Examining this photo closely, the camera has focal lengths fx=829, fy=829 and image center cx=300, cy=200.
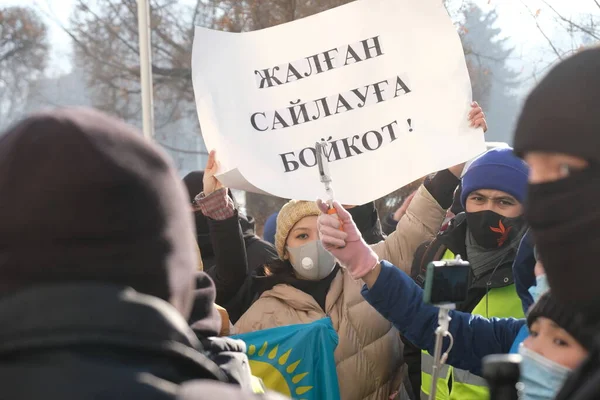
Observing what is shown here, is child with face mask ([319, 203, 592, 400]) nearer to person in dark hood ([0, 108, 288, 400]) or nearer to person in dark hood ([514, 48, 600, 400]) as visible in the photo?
person in dark hood ([514, 48, 600, 400])

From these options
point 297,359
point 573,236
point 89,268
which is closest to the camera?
point 89,268

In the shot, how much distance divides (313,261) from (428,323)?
105 cm

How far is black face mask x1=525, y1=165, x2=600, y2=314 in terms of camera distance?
1552 mm

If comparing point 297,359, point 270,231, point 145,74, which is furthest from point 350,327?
point 145,74

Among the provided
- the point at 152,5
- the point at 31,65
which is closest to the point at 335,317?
the point at 152,5

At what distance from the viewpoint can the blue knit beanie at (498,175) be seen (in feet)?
12.0

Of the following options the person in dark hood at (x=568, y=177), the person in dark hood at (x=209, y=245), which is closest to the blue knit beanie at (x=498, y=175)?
the person in dark hood at (x=209, y=245)

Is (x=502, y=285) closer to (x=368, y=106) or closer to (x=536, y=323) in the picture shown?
(x=368, y=106)

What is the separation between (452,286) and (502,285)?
123 centimetres

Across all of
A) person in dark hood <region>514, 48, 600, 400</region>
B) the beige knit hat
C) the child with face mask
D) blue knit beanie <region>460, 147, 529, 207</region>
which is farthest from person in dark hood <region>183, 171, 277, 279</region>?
person in dark hood <region>514, 48, 600, 400</region>

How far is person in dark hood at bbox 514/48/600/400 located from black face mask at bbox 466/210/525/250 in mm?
1902

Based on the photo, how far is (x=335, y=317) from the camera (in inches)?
148

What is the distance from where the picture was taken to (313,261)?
3895 millimetres

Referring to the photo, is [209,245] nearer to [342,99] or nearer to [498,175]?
[342,99]
